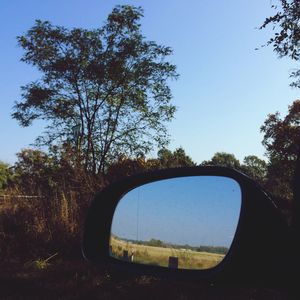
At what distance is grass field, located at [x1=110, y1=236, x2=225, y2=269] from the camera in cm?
125

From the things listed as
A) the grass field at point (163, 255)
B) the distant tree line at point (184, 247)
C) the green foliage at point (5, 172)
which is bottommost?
Answer: the grass field at point (163, 255)

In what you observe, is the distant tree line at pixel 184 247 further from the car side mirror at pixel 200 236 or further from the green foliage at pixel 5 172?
the green foliage at pixel 5 172

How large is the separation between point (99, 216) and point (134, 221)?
15 cm

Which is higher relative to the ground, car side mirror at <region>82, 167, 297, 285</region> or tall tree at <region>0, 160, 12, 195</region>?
tall tree at <region>0, 160, 12, 195</region>

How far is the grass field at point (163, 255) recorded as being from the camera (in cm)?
125

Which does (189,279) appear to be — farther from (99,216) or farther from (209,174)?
(99,216)

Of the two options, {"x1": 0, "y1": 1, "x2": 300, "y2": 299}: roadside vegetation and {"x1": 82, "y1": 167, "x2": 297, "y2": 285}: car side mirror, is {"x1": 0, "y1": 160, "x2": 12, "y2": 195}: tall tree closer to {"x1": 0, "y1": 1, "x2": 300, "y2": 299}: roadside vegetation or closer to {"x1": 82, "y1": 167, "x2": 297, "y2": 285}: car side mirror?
{"x1": 0, "y1": 1, "x2": 300, "y2": 299}: roadside vegetation

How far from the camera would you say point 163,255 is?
1440mm

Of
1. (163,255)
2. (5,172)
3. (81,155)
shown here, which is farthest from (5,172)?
(163,255)

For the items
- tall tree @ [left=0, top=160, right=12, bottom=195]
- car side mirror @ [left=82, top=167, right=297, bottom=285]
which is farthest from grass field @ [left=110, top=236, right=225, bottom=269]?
tall tree @ [left=0, top=160, right=12, bottom=195]

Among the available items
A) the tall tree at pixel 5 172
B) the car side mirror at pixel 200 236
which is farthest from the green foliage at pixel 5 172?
the car side mirror at pixel 200 236

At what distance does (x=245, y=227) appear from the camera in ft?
3.47

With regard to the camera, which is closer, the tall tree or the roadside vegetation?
the roadside vegetation

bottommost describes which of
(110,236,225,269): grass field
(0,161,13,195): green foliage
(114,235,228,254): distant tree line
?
(110,236,225,269): grass field
